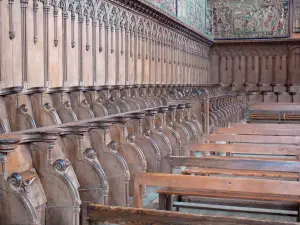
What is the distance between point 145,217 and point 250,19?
66.1 ft

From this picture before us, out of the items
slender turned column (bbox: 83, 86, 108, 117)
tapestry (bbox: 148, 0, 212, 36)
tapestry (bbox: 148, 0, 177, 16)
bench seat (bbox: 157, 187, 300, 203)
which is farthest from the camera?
tapestry (bbox: 148, 0, 212, 36)

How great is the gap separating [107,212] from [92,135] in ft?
7.22

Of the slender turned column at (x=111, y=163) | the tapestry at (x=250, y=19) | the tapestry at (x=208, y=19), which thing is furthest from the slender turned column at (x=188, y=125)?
the tapestry at (x=250, y=19)

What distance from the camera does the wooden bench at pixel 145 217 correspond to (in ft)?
9.68

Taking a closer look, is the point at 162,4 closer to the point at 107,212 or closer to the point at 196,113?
the point at 196,113

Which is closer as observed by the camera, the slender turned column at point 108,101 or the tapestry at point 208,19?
the slender turned column at point 108,101

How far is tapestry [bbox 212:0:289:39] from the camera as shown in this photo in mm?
21594

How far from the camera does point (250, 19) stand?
22.0 metres

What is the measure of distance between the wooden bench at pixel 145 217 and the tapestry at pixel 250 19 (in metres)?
19.6

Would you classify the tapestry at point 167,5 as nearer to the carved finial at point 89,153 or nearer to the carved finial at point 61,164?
the carved finial at point 89,153

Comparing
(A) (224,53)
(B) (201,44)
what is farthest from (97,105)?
(A) (224,53)

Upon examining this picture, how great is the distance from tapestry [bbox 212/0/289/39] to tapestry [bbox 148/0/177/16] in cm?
622

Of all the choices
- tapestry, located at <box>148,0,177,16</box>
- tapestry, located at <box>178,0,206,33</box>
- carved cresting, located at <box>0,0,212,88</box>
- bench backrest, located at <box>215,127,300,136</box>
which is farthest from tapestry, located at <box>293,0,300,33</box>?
bench backrest, located at <box>215,127,300,136</box>

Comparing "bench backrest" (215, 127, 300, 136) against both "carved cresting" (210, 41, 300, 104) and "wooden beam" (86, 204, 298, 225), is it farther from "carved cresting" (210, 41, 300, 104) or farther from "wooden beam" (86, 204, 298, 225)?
"carved cresting" (210, 41, 300, 104)
